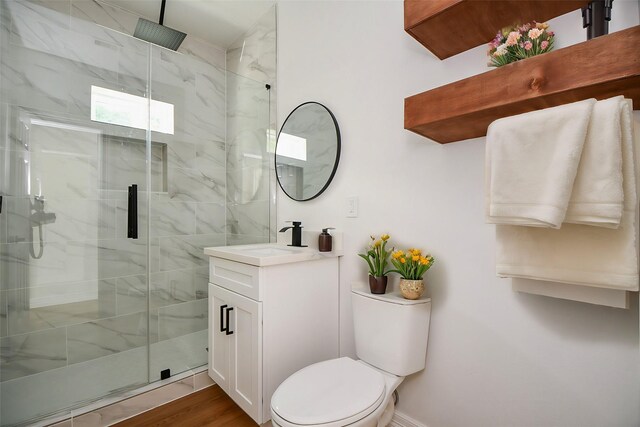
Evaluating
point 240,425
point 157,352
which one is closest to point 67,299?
point 157,352

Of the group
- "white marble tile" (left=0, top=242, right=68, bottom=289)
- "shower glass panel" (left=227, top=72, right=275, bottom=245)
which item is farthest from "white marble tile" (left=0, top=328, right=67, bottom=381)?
"shower glass panel" (left=227, top=72, right=275, bottom=245)

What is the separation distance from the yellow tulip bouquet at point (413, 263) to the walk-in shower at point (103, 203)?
124 centimetres

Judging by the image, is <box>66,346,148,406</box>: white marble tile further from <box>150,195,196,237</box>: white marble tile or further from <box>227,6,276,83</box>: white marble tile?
<box>227,6,276,83</box>: white marble tile

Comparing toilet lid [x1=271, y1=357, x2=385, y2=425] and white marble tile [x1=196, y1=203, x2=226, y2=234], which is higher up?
white marble tile [x1=196, y1=203, x2=226, y2=234]

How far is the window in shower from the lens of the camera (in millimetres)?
1976

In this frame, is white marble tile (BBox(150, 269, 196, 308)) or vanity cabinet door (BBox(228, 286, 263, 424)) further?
white marble tile (BBox(150, 269, 196, 308))

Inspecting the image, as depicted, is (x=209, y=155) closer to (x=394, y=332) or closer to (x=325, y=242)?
(x=325, y=242)

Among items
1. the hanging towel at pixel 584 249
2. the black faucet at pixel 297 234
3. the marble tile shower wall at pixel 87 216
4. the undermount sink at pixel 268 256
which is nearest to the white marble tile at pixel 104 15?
the marble tile shower wall at pixel 87 216

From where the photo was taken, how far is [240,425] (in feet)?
5.02

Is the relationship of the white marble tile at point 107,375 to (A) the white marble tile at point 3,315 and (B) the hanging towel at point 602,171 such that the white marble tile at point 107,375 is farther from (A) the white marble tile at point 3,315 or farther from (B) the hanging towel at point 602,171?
(B) the hanging towel at point 602,171

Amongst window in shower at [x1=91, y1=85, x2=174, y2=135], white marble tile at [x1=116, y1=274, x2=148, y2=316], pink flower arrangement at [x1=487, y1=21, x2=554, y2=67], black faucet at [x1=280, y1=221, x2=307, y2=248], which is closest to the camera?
pink flower arrangement at [x1=487, y1=21, x2=554, y2=67]

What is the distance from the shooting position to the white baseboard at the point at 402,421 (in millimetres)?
1381

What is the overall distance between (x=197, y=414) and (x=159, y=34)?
8.54 ft

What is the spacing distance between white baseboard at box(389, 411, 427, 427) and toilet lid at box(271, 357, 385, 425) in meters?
0.40
